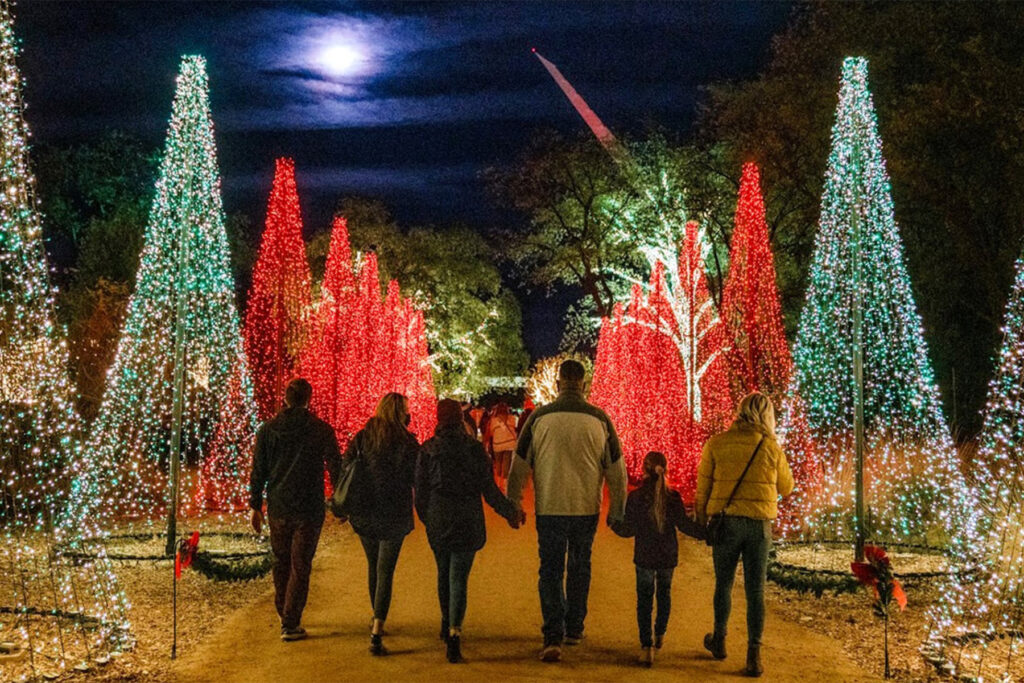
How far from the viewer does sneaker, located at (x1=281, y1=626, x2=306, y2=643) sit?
731 centimetres

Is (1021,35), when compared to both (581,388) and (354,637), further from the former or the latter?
(354,637)

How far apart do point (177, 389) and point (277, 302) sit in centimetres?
405

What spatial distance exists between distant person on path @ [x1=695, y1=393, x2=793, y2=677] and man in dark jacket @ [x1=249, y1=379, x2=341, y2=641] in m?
2.78

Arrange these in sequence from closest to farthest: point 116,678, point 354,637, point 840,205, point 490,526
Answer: point 116,678, point 354,637, point 840,205, point 490,526

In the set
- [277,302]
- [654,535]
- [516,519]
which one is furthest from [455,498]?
[277,302]

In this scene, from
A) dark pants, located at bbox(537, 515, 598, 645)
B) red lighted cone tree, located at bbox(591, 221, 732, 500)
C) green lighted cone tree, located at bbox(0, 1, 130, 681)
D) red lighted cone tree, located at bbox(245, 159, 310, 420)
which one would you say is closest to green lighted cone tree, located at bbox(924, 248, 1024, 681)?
dark pants, located at bbox(537, 515, 598, 645)

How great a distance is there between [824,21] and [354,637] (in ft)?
61.9

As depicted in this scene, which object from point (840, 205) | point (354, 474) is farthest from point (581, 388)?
point (840, 205)

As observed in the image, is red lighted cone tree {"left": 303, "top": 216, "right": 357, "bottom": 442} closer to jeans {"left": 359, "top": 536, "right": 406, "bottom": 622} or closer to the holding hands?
jeans {"left": 359, "top": 536, "right": 406, "bottom": 622}

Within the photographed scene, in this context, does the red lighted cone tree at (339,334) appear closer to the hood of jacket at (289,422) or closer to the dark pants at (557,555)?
the hood of jacket at (289,422)

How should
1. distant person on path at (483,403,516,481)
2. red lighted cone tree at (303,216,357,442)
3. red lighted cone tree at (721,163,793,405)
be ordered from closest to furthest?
1. red lighted cone tree at (721,163,793,405)
2. red lighted cone tree at (303,216,357,442)
3. distant person on path at (483,403,516,481)

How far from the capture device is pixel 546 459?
679 centimetres

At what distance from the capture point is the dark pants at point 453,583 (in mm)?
6789

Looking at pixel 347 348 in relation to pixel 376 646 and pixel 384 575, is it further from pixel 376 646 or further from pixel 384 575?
pixel 376 646
